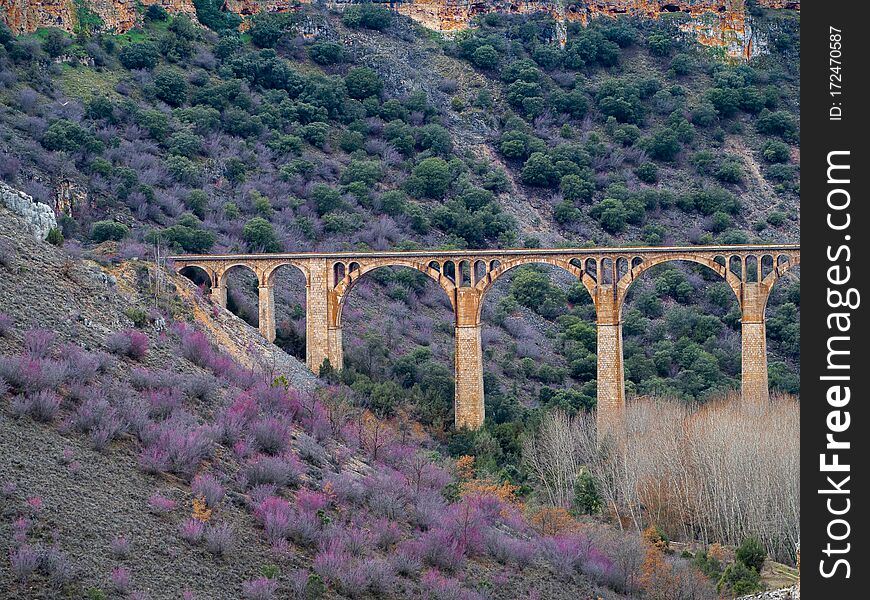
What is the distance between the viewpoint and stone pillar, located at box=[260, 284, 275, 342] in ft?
176

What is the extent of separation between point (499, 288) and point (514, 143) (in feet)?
57.0

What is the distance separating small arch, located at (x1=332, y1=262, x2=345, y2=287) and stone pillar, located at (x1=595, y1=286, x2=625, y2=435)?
9.86 meters

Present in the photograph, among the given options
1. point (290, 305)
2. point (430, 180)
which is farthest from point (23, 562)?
point (430, 180)

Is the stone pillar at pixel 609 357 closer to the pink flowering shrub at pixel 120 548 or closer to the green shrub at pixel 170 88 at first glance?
the pink flowering shrub at pixel 120 548

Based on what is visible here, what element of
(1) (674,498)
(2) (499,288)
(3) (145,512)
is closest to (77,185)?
(2) (499,288)

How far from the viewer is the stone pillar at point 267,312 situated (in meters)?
53.7

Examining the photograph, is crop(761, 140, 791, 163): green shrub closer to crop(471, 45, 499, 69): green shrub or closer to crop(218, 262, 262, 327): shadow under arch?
crop(471, 45, 499, 69): green shrub

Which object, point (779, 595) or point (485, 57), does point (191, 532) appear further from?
point (485, 57)

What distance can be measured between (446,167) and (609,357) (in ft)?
100

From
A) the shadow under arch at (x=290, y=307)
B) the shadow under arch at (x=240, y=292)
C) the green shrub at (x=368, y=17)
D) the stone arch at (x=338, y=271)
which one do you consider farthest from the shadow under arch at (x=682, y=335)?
the green shrub at (x=368, y=17)

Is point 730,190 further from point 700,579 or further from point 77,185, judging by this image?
point 700,579

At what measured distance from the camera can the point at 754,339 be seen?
5028cm

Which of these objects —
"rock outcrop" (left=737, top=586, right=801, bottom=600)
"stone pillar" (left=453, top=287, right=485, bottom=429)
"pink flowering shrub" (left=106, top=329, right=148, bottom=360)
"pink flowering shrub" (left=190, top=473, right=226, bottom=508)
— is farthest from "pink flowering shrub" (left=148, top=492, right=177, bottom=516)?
"stone pillar" (left=453, top=287, right=485, bottom=429)

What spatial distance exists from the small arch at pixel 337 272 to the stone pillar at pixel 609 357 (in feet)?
32.4
